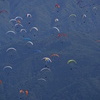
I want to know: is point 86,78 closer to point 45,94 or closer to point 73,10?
point 45,94

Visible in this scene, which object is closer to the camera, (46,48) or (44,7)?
(46,48)

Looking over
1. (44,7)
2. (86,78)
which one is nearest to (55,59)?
(86,78)

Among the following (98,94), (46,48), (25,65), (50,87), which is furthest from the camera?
(46,48)

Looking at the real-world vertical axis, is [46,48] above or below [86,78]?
above

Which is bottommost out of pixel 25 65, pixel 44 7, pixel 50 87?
pixel 50 87

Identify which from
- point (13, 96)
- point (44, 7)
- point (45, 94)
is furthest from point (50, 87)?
point (44, 7)

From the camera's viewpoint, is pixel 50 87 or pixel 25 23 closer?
pixel 50 87

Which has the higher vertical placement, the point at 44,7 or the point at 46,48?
the point at 44,7

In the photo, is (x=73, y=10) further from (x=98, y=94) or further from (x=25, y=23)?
(x=98, y=94)

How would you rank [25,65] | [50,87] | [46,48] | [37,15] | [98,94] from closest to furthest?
[98,94] → [50,87] → [25,65] → [46,48] → [37,15]
